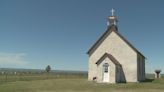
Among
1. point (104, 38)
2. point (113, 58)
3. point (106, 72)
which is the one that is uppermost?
point (104, 38)

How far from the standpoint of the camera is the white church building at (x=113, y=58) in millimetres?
41406

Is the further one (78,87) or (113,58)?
(113,58)

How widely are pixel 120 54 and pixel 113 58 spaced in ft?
5.72

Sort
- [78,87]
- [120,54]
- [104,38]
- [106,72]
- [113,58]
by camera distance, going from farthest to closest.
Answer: [104,38] < [120,54] < [113,58] < [106,72] < [78,87]

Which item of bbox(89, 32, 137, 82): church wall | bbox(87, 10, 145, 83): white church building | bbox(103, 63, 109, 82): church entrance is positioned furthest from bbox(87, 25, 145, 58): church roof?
bbox(103, 63, 109, 82): church entrance

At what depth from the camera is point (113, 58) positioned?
141 ft

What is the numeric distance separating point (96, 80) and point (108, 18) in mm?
10475

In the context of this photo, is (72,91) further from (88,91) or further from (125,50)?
(125,50)

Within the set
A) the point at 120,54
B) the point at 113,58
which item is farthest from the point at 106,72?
the point at 120,54

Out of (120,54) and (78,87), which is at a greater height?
(120,54)

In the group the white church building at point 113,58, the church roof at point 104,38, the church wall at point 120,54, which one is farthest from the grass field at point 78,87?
the church roof at point 104,38

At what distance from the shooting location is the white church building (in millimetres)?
41406

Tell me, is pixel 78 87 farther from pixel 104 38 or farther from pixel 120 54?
pixel 104 38

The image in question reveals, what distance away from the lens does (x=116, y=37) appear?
44531mm
